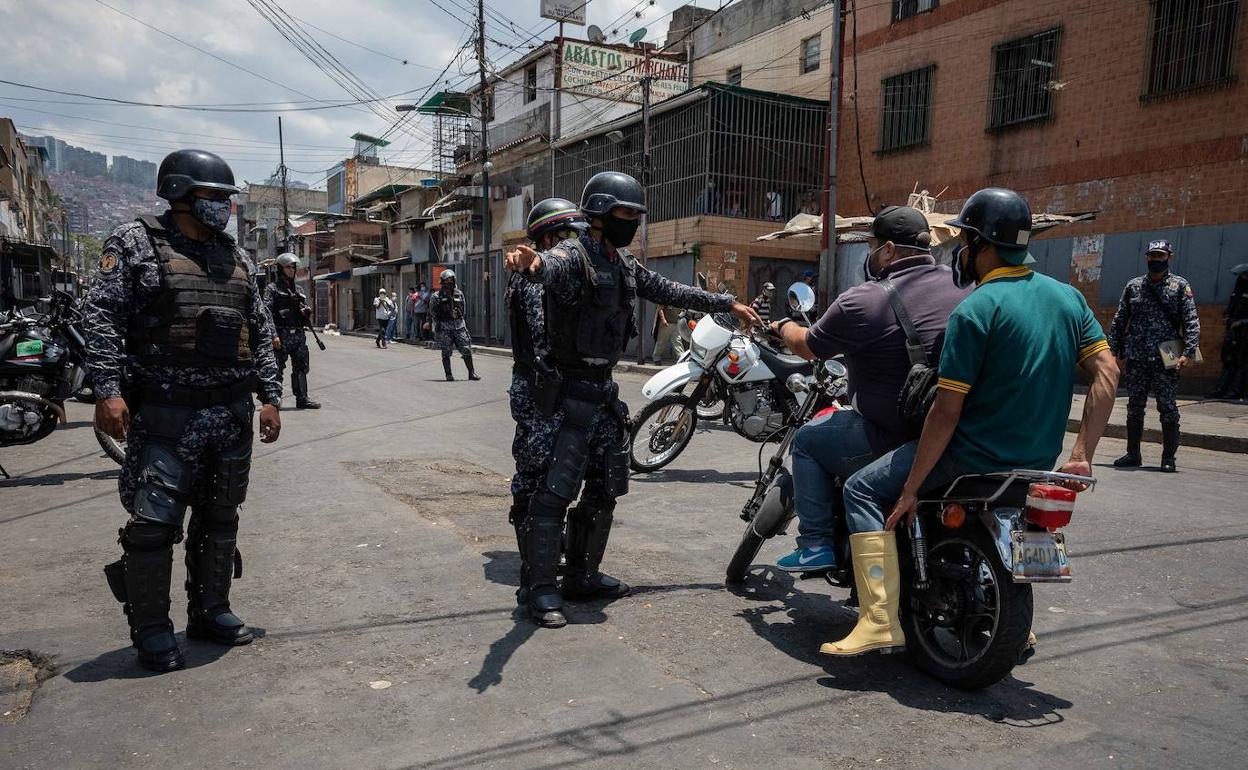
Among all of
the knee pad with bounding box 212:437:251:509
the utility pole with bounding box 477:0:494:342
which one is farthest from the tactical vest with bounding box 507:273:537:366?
the utility pole with bounding box 477:0:494:342

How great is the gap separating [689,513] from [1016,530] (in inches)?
117

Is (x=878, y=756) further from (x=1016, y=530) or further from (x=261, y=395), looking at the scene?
(x=261, y=395)

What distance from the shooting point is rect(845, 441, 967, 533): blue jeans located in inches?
123

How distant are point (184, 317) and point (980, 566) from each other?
303 centimetres

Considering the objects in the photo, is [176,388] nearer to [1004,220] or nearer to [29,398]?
[1004,220]

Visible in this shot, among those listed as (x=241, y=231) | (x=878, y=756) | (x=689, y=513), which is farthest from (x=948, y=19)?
(x=241, y=231)

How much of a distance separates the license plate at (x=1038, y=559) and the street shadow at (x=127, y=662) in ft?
9.33

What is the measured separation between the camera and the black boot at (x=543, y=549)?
147 inches

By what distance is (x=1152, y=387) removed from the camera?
25.5 feet

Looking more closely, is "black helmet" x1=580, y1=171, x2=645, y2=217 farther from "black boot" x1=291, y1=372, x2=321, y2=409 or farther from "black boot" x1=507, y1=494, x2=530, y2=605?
"black boot" x1=291, y1=372, x2=321, y2=409

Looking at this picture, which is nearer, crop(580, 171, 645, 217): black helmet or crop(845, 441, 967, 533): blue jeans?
crop(845, 441, 967, 533): blue jeans

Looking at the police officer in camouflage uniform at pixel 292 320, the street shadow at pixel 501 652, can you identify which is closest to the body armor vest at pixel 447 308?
the police officer in camouflage uniform at pixel 292 320

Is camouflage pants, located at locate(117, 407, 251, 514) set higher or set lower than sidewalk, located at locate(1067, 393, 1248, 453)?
higher

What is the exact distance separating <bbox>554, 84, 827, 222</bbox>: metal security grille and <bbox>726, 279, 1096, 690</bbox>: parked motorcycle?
729 inches
